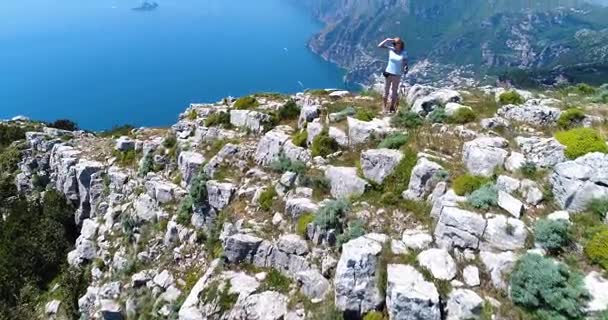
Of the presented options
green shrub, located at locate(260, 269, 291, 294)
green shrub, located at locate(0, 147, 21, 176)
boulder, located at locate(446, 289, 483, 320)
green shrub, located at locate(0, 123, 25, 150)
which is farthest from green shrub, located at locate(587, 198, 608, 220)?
green shrub, located at locate(0, 123, 25, 150)

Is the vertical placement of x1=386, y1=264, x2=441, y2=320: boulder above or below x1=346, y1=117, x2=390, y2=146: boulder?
below

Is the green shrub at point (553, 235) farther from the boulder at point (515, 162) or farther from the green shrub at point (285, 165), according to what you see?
the green shrub at point (285, 165)

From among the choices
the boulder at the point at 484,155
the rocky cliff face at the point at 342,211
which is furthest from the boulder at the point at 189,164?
the boulder at the point at 484,155

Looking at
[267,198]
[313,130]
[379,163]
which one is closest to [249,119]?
[313,130]

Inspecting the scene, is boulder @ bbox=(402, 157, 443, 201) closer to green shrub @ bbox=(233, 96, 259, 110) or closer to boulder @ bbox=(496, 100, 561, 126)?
boulder @ bbox=(496, 100, 561, 126)

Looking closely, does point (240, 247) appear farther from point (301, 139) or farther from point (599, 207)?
point (599, 207)

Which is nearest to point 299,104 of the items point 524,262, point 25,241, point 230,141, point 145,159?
point 230,141
